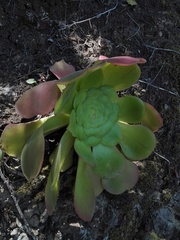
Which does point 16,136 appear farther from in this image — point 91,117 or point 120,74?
point 120,74

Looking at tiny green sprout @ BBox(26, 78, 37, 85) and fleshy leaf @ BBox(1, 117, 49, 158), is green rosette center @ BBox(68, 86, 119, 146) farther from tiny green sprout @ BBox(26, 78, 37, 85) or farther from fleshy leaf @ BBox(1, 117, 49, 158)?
tiny green sprout @ BBox(26, 78, 37, 85)

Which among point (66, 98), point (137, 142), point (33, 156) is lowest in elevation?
point (137, 142)

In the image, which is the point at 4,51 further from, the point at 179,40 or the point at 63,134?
the point at 179,40

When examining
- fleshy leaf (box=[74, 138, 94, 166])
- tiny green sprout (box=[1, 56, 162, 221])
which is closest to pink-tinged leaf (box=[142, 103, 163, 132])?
tiny green sprout (box=[1, 56, 162, 221])

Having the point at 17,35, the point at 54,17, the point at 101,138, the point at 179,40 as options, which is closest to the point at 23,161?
the point at 101,138

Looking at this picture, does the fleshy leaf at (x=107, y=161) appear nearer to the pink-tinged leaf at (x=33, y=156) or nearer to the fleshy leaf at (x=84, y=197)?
the fleshy leaf at (x=84, y=197)

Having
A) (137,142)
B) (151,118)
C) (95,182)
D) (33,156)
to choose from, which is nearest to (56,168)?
(33,156)

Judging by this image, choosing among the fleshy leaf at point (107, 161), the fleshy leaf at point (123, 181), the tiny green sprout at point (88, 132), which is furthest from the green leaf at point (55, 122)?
the fleshy leaf at point (123, 181)
